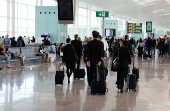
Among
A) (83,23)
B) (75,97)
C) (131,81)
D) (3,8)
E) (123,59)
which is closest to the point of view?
(75,97)

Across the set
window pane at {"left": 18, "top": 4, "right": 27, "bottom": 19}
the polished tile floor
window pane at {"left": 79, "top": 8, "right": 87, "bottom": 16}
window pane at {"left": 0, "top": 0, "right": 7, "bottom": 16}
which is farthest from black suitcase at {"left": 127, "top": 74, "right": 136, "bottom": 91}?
window pane at {"left": 79, "top": 8, "right": 87, "bottom": 16}

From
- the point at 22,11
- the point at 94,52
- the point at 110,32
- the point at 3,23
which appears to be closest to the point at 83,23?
the point at 110,32

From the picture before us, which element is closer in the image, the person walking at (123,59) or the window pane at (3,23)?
the person walking at (123,59)

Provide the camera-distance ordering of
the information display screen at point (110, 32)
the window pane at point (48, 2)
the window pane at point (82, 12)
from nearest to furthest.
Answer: the window pane at point (48, 2) < the information display screen at point (110, 32) < the window pane at point (82, 12)

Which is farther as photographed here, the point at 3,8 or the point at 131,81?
the point at 3,8

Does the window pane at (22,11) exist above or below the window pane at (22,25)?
above

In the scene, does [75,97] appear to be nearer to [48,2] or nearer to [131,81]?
[131,81]

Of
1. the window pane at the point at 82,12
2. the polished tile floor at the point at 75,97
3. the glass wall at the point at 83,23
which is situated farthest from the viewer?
the window pane at the point at 82,12

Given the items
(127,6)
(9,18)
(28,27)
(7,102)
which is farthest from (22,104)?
(127,6)

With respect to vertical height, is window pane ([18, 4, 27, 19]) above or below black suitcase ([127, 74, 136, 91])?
above

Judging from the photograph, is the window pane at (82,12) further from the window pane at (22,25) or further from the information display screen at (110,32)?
the window pane at (22,25)

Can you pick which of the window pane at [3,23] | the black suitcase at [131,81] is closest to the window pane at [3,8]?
the window pane at [3,23]

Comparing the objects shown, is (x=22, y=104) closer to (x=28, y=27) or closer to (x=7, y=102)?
(x=7, y=102)

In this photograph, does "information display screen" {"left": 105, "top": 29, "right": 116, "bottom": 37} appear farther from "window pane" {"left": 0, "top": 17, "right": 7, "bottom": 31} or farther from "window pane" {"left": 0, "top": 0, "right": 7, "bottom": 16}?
"window pane" {"left": 0, "top": 0, "right": 7, "bottom": 16}
